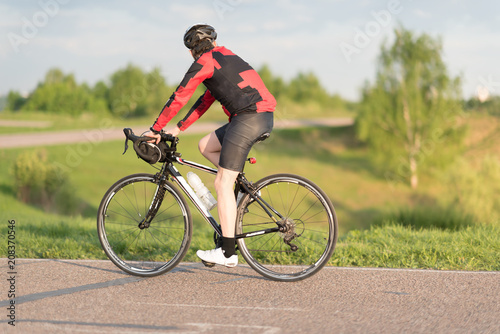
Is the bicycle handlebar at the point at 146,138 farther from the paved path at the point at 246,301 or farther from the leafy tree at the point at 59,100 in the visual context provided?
Result: the leafy tree at the point at 59,100

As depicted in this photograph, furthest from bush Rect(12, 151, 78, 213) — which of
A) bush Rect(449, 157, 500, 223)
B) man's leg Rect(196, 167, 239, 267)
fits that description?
bush Rect(449, 157, 500, 223)

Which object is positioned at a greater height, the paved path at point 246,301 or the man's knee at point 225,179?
the man's knee at point 225,179

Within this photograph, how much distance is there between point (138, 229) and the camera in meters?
5.07

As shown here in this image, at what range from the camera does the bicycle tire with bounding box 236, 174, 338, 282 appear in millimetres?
4453

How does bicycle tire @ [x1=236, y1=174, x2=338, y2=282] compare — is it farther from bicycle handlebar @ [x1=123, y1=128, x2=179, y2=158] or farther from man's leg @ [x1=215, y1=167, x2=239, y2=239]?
bicycle handlebar @ [x1=123, y1=128, x2=179, y2=158]

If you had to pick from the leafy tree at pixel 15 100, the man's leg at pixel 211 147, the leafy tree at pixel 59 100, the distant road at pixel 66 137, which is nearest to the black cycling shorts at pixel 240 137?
the man's leg at pixel 211 147

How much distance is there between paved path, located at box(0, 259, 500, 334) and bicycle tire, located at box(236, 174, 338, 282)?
16 centimetres

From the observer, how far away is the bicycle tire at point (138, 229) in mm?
4652

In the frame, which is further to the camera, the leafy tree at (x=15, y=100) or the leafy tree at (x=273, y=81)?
the leafy tree at (x=273, y=81)

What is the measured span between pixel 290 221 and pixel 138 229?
149cm

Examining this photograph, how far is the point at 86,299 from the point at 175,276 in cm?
87

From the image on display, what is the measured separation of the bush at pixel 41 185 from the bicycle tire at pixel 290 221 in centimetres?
1540

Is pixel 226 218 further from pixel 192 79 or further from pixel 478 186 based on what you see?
pixel 478 186

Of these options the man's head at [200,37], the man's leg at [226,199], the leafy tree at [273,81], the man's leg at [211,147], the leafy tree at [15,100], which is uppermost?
the leafy tree at [273,81]
